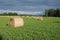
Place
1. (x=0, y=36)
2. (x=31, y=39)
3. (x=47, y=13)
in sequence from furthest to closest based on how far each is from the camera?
(x=47, y=13)
(x=31, y=39)
(x=0, y=36)

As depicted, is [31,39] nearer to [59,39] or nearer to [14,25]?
[59,39]

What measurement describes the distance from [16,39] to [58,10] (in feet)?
209

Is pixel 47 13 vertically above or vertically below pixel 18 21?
below

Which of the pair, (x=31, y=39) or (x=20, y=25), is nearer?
(x=31, y=39)

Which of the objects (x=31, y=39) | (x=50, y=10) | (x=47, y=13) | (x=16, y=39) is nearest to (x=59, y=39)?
(x=31, y=39)

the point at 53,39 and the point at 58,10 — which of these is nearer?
the point at 53,39

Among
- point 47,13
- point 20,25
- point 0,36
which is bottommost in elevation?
point 47,13

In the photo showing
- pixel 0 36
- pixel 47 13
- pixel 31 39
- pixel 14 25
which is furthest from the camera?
pixel 47 13

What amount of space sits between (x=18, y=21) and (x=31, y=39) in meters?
8.26

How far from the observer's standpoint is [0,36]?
648 centimetres

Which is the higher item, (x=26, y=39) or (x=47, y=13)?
(x=26, y=39)

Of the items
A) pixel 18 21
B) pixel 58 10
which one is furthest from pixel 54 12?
pixel 18 21

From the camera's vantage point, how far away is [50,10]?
7325 centimetres

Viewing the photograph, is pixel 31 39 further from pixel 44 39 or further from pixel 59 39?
pixel 59 39
